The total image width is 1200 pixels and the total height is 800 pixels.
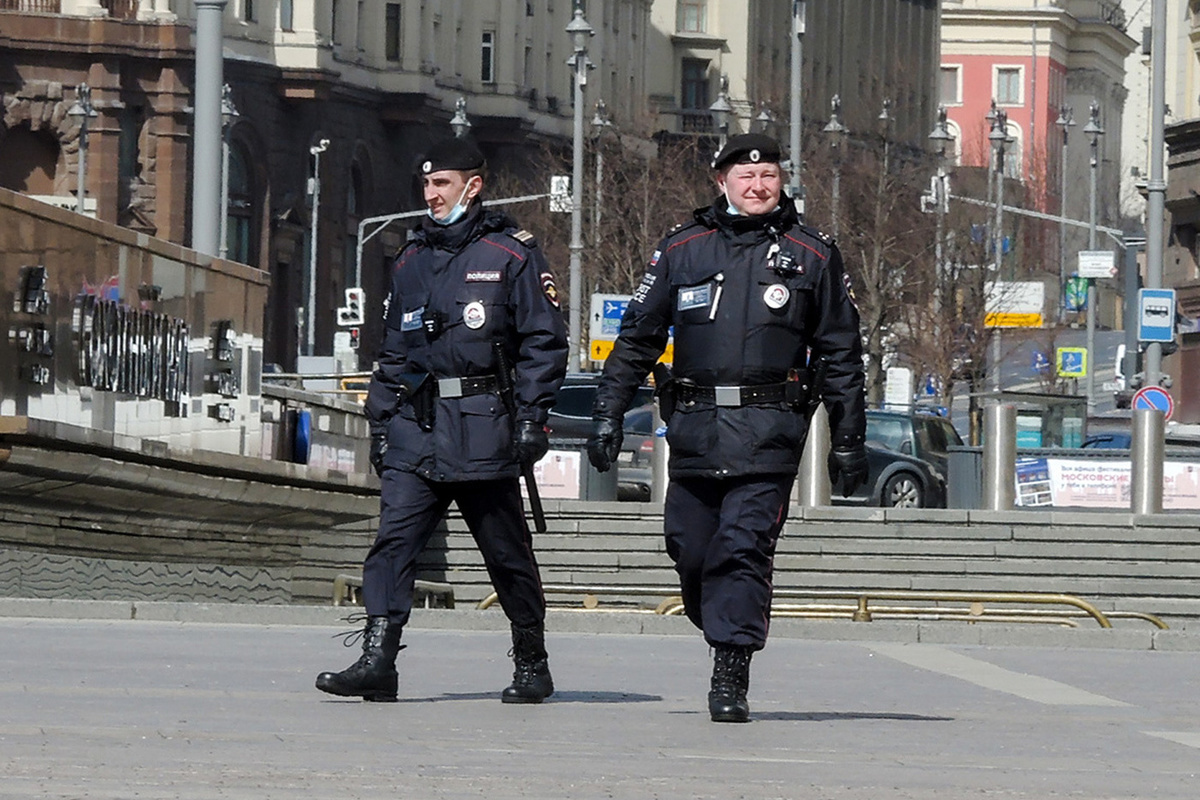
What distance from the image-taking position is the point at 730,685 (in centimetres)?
1005

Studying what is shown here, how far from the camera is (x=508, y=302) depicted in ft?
34.1

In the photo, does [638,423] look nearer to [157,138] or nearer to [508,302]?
[508,302]

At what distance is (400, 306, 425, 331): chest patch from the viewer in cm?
1041

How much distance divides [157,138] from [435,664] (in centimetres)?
6875

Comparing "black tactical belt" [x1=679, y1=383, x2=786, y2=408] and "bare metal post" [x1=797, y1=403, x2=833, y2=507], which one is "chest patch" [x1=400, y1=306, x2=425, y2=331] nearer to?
"black tactical belt" [x1=679, y1=383, x2=786, y2=408]

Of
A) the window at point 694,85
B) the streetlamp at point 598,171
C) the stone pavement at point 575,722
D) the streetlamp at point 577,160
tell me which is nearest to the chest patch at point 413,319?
the stone pavement at point 575,722

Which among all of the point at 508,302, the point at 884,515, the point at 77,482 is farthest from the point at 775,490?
the point at 884,515

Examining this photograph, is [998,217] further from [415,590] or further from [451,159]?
[451,159]

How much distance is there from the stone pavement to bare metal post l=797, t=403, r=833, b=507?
38.7 feet

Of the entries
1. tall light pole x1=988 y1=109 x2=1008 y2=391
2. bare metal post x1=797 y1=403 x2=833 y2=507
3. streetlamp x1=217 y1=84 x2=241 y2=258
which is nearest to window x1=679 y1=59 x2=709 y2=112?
tall light pole x1=988 y1=109 x2=1008 y2=391

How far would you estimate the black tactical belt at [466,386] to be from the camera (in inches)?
409

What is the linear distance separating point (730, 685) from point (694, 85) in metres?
114

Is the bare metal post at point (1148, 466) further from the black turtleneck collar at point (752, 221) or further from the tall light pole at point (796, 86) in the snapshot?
the tall light pole at point (796, 86)

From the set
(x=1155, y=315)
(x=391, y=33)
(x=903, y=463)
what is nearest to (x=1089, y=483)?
(x=903, y=463)
